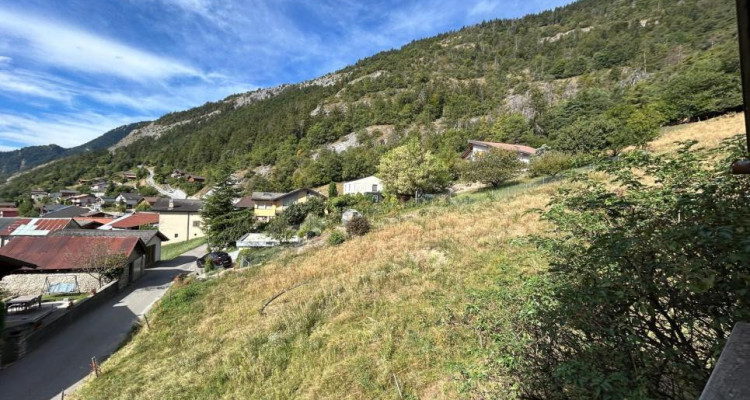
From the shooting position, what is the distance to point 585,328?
331 centimetres

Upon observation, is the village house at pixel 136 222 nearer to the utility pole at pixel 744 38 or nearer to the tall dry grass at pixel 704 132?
the utility pole at pixel 744 38

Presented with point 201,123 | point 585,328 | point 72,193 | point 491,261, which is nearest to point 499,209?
point 491,261

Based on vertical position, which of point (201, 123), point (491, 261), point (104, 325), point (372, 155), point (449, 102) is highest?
point (201, 123)

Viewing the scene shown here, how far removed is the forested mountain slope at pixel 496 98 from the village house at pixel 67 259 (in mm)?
42446

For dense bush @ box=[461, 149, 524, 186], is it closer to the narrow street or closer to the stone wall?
the stone wall

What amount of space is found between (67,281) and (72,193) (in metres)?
106

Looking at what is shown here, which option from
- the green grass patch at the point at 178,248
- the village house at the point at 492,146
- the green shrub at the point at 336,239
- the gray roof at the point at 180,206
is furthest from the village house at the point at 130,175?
the green shrub at the point at 336,239

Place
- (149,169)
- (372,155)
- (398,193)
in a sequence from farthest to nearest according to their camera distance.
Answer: (149,169) → (372,155) → (398,193)

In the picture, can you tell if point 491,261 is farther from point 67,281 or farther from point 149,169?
point 149,169

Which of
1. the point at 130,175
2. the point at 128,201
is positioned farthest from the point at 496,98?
the point at 130,175

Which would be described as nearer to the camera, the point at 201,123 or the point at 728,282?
the point at 728,282

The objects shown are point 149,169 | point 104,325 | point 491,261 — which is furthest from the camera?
point 149,169

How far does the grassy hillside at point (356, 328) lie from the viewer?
6.47 meters

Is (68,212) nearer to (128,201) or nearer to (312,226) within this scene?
(128,201)
